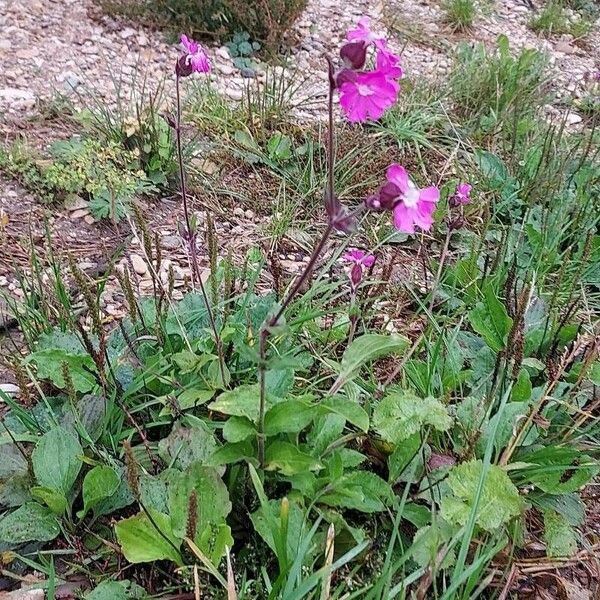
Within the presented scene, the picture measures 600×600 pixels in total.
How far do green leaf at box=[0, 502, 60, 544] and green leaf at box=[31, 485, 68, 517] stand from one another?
2cm

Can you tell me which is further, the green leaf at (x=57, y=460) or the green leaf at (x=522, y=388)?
the green leaf at (x=522, y=388)

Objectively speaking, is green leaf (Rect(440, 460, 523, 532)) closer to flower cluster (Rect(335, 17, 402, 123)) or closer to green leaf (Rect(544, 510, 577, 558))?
green leaf (Rect(544, 510, 577, 558))

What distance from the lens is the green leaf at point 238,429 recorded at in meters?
1.23

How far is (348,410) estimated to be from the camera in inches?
49.9

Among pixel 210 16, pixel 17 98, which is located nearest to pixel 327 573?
pixel 17 98

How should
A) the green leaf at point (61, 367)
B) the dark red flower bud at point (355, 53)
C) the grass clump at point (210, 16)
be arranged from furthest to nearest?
1. the grass clump at point (210, 16)
2. the green leaf at point (61, 367)
3. the dark red flower bud at point (355, 53)

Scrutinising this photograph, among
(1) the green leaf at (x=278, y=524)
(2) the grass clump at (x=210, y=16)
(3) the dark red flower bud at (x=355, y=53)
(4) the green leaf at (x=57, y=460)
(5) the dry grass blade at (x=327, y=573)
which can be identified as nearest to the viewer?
(3) the dark red flower bud at (x=355, y=53)

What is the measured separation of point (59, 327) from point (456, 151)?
166 centimetres

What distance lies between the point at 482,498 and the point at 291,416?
1.21 feet

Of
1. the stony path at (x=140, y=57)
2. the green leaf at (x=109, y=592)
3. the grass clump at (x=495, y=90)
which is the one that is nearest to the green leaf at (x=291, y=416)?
the green leaf at (x=109, y=592)

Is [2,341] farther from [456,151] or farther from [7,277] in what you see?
[456,151]

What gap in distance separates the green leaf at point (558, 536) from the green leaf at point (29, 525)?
931mm

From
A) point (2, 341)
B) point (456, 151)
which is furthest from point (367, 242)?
point (2, 341)

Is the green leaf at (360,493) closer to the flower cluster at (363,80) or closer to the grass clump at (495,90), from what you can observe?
the flower cluster at (363,80)
